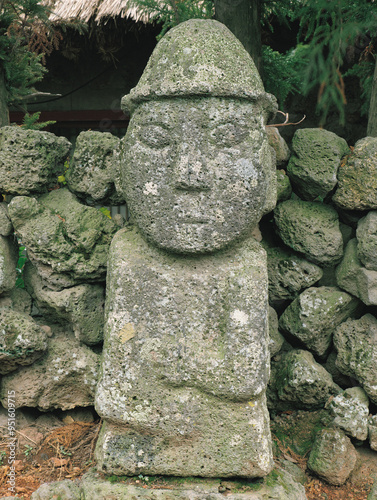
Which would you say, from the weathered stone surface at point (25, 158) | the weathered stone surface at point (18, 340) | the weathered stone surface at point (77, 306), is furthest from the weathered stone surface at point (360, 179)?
the weathered stone surface at point (18, 340)

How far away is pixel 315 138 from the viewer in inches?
104

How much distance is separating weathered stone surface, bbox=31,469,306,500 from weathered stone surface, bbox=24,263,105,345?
2.21 ft

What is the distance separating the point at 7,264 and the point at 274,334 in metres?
1.40

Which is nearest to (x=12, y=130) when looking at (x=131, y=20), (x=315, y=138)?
(x=315, y=138)

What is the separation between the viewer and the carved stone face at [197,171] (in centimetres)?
206

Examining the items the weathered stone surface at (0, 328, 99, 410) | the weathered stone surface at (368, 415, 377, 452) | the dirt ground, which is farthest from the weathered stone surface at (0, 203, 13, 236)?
the weathered stone surface at (368, 415, 377, 452)

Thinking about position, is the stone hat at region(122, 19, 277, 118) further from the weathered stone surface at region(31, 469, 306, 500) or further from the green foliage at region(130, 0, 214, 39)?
the weathered stone surface at region(31, 469, 306, 500)

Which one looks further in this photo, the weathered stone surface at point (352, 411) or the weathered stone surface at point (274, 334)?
the weathered stone surface at point (274, 334)

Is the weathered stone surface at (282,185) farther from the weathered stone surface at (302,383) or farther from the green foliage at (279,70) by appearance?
the green foliage at (279,70)

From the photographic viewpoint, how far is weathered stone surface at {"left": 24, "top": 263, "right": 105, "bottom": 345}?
2570mm

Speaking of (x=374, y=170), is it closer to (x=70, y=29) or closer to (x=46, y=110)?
(x=70, y=29)

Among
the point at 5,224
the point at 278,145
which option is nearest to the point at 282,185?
the point at 278,145

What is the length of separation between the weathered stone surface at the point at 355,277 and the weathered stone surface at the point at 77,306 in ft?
4.06

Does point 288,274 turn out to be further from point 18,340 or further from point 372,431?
point 18,340
